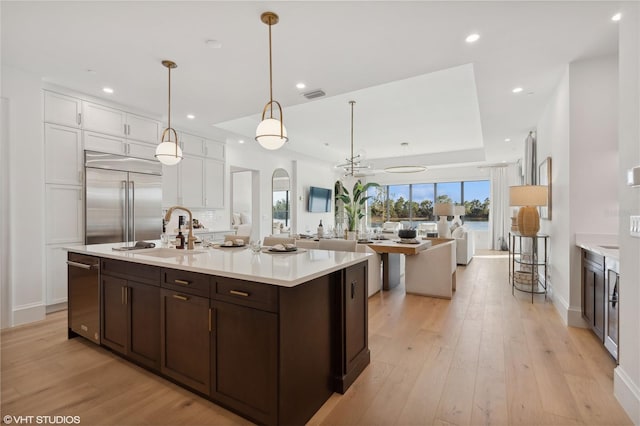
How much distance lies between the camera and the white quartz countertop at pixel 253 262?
1.66m

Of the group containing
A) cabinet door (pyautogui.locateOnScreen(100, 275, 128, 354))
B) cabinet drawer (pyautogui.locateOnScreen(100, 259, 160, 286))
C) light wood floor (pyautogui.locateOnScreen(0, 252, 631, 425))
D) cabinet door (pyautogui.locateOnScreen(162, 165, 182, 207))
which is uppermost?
cabinet door (pyautogui.locateOnScreen(162, 165, 182, 207))

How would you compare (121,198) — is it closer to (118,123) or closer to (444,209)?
(118,123)

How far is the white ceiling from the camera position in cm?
233

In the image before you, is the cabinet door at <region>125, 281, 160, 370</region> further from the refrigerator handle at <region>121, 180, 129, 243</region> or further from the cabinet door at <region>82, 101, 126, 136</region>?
the cabinet door at <region>82, 101, 126, 136</region>

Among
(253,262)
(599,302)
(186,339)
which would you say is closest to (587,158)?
(599,302)

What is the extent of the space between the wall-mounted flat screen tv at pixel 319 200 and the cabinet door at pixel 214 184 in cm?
325

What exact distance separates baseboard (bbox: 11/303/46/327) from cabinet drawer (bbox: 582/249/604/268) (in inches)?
220

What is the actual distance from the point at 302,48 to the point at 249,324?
2.42 metres

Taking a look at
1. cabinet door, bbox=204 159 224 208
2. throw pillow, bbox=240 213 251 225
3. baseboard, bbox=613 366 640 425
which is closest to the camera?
baseboard, bbox=613 366 640 425

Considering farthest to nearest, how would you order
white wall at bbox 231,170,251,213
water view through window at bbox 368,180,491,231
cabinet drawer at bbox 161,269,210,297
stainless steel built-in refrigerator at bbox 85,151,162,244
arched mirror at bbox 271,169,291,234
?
water view through window at bbox 368,180,491,231
white wall at bbox 231,170,251,213
arched mirror at bbox 271,169,291,234
stainless steel built-in refrigerator at bbox 85,151,162,244
cabinet drawer at bbox 161,269,210,297

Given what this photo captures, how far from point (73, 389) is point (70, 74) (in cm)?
317

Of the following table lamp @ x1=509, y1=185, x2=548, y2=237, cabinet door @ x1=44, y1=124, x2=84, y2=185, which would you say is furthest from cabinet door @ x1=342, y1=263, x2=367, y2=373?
cabinet door @ x1=44, y1=124, x2=84, y2=185

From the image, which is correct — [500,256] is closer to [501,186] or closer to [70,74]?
[501,186]

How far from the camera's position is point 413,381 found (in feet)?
7.15
